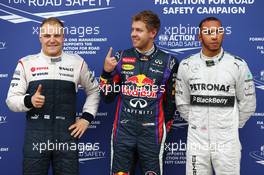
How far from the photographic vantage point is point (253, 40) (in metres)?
3.36

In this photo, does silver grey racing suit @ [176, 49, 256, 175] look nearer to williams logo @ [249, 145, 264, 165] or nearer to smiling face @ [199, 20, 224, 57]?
smiling face @ [199, 20, 224, 57]

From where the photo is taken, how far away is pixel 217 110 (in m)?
2.71

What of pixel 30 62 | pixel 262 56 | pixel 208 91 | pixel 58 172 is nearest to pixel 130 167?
pixel 58 172

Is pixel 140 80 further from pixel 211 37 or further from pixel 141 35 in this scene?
pixel 211 37

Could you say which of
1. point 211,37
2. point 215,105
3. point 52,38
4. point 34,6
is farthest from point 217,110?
point 34,6

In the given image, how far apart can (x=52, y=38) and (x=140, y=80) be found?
71 centimetres

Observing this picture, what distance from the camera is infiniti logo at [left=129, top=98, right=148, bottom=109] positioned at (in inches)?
110

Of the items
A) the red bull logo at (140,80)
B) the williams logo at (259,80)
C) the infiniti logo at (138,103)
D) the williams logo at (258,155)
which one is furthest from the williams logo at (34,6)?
the williams logo at (258,155)

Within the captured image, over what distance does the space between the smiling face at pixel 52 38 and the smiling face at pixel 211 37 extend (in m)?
1.05

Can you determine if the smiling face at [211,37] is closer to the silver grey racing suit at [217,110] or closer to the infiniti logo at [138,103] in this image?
the silver grey racing suit at [217,110]

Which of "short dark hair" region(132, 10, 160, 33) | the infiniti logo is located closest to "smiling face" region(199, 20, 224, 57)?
"short dark hair" region(132, 10, 160, 33)

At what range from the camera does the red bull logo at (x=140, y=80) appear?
2.82 m

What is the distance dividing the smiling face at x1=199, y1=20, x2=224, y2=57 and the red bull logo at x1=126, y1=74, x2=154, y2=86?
459 millimetres

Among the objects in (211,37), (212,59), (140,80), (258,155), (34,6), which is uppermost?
(34,6)
